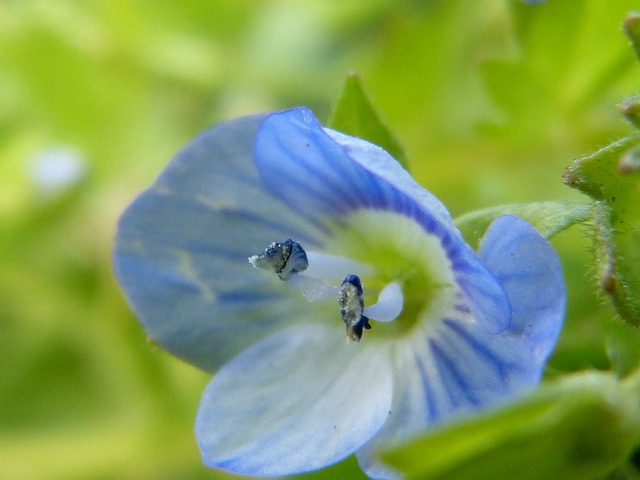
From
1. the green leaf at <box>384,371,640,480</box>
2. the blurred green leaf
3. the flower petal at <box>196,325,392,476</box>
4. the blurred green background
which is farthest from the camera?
the blurred green background

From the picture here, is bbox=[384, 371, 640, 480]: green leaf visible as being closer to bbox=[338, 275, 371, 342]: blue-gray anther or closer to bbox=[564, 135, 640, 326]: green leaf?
bbox=[564, 135, 640, 326]: green leaf

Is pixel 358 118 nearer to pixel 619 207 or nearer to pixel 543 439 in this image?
pixel 619 207

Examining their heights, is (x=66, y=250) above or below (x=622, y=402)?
above

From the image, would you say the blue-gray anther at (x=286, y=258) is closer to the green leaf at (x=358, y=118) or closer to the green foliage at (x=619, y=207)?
the green leaf at (x=358, y=118)

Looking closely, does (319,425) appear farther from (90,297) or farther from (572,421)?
(90,297)

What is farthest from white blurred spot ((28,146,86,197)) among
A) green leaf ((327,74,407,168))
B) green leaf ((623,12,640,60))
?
green leaf ((623,12,640,60))

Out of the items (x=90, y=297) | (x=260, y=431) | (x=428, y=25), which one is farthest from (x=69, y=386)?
(x=260, y=431)

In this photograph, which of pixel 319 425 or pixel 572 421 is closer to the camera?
pixel 572 421
